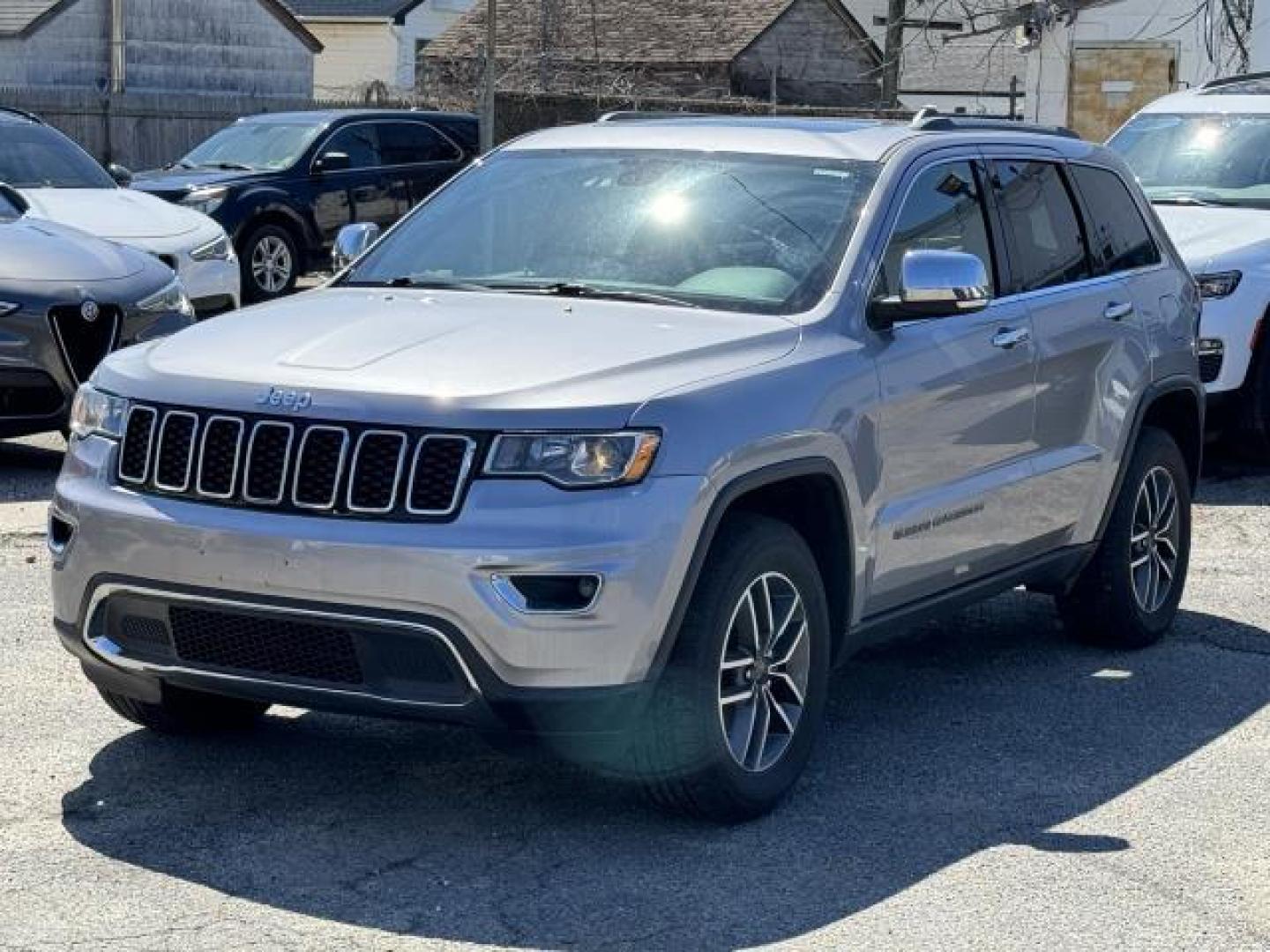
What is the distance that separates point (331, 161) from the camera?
68.0ft

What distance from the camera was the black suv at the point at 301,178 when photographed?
19875mm

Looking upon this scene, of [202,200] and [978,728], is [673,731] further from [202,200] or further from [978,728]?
[202,200]

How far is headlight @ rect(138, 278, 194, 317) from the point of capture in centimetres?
1123

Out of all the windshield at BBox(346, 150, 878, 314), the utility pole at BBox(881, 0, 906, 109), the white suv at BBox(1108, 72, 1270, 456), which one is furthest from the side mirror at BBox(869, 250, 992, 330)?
the utility pole at BBox(881, 0, 906, 109)

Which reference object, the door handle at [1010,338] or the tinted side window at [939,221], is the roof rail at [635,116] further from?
the door handle at [1010,338]

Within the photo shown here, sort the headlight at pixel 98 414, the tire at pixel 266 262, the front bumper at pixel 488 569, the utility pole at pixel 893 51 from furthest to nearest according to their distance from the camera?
the utility pole at pixel 893 51
the tire at pixel 266 262
the headlight at pixel 98 414
the front bumper at pixel 488 569

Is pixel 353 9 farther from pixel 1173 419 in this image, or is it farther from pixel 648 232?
pixel 648 232

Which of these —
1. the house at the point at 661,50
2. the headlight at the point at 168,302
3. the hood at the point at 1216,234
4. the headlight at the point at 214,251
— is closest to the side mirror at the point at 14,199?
the headlight at the point at 168,302

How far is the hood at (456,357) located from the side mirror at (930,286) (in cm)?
37

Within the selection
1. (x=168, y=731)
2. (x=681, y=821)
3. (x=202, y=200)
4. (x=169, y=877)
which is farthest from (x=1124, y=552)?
(x=202, y=200)

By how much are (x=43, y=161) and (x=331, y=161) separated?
650 centimetres

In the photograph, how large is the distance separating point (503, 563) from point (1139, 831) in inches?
73.4

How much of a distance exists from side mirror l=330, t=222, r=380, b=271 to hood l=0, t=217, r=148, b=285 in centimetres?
389

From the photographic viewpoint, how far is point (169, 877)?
5.39m
